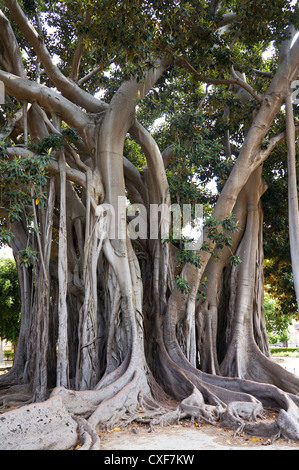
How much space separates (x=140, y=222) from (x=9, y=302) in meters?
Answer: 7.83

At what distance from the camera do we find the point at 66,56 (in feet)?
28.6

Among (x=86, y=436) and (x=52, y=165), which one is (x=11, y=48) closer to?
(x=52, y=165)

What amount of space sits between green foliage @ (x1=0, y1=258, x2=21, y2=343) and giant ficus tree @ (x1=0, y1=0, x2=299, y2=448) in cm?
663

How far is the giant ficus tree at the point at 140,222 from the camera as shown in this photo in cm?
548

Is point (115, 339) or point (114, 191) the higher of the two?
point (114, 191)

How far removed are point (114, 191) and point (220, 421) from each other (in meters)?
3.56

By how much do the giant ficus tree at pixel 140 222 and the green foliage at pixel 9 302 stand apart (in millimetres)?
6634

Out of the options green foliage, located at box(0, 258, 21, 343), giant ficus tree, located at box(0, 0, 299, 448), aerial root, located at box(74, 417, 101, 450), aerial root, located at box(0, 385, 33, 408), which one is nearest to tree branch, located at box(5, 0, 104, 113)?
giant ficus tree, located at box(0, 0, 299, 448)

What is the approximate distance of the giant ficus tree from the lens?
548 centimetres

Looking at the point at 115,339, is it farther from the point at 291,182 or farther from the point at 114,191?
the point at 291,182

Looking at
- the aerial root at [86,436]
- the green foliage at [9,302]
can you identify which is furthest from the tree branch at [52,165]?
the green foliage at [9,302]

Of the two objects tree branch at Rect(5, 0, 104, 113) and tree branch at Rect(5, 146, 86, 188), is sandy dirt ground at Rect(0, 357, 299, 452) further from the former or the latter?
tree branch at Rect(5, 0, 104, 113)

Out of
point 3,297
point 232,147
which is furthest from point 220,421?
point 3,297
